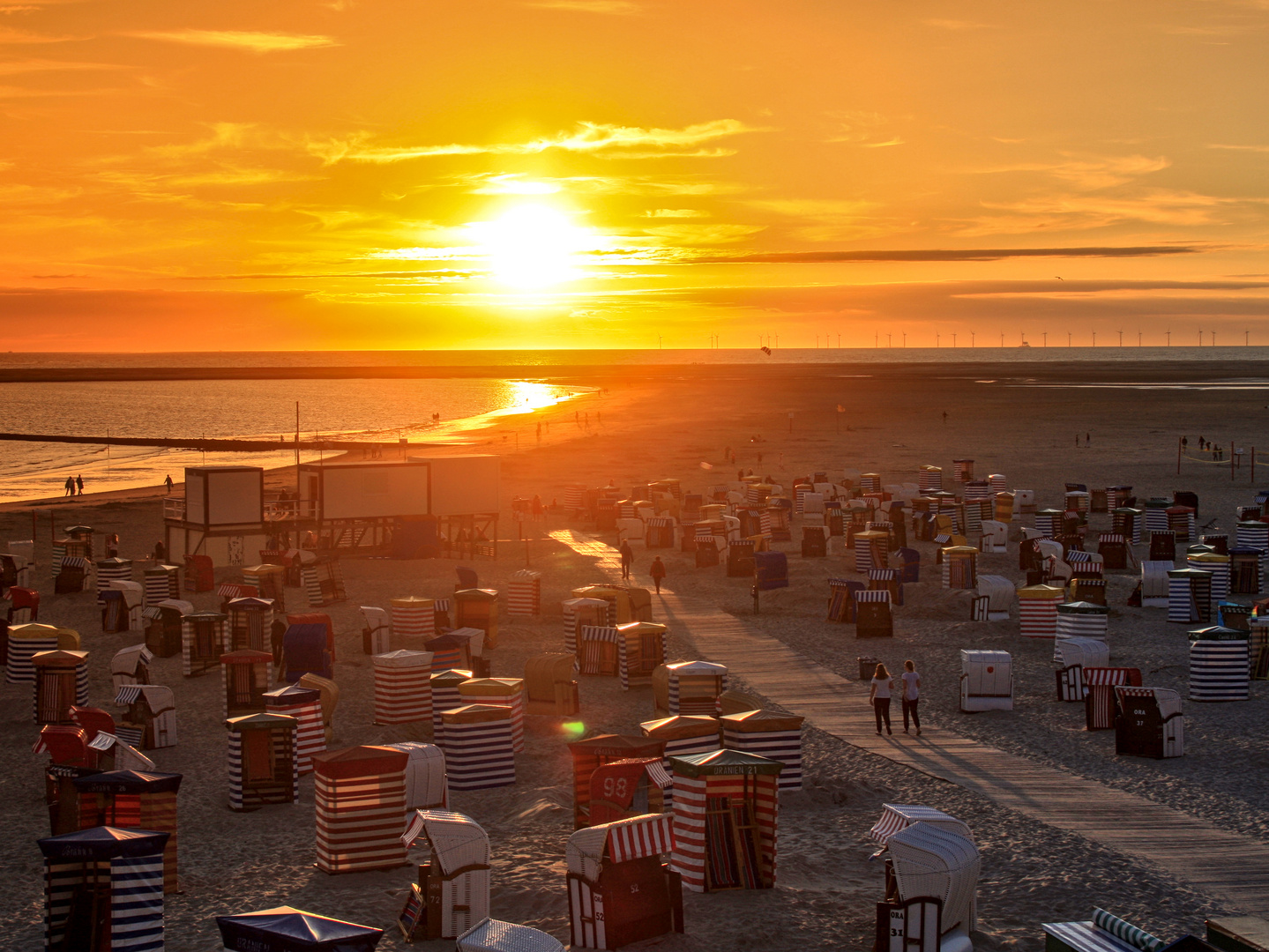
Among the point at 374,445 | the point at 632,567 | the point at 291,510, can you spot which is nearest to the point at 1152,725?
the point at 632,567

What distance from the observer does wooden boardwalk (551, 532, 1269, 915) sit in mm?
15414

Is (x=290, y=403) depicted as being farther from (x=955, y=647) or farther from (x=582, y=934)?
(x=582, y=934)

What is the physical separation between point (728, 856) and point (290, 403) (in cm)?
18750

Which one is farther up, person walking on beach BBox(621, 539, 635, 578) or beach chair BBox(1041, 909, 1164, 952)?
person walking on beach BBox(621, 539, 635, 578)

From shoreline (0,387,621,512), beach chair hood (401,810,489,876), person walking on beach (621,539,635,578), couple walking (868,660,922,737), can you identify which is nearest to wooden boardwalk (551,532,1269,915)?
couple walking (868,660,922,737)

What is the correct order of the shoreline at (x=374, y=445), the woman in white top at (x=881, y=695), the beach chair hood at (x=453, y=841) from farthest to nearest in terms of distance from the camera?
1. the shoreline at (x=374, y=445)
2. the woman in white top at (x=881, y=695)
3. the beach chair hood at (x=453, y=841)

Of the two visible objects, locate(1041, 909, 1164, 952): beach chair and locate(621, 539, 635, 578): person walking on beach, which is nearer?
locate(1041, 909, 1164, 952): beach chair

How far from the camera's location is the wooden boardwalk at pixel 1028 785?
50.6ft

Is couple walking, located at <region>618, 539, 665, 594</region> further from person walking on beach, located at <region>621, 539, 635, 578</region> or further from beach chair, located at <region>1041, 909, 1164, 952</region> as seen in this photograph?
beach chair, located at <region>1041, 909, 1164, 952</region>

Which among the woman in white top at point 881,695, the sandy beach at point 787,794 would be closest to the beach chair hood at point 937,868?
the sandy beach at point 787,794

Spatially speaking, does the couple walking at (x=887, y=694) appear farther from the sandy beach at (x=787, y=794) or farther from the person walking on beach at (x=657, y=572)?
the person walking on beach at (x=657, y=572)

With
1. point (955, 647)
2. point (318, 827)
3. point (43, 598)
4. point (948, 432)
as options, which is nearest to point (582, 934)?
point (318, 827)

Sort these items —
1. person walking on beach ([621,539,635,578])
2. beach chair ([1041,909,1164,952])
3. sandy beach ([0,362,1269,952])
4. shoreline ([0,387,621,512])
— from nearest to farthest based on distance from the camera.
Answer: beach chair ([1041,909,1164,952]), sandy beach ([0,362,1269,952]), person walking on beach ([621,539,635,578]), shoreline ([0,387,621,512])

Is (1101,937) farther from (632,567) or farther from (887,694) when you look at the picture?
(632,567)
